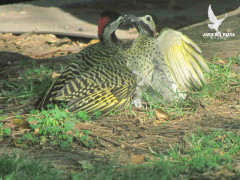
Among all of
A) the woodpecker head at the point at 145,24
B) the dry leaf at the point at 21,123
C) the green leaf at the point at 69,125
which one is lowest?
the dry leaf at the point at 21,123

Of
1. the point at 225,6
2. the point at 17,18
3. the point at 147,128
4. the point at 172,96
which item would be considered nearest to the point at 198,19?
the point at 225,6

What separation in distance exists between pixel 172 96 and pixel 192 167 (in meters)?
2.13

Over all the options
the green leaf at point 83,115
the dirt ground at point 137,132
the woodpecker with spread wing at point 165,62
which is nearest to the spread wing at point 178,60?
the woodpecker with spread wing at point 165,62

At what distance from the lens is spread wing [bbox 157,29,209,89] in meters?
6.67

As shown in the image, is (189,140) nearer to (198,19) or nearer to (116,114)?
(116,114)

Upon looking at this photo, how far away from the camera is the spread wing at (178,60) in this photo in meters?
6.67

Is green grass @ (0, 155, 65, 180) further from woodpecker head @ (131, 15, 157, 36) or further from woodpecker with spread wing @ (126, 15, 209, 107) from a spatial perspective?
woodpecker head @ (131, 15, 157, 36)

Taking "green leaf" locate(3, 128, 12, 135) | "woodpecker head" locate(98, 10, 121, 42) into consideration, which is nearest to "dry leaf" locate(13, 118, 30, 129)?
"green leaf" locate(3, 128, 12, 135)

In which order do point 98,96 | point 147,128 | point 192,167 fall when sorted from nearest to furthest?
point 192,167 < point 147,128 < point 98,96

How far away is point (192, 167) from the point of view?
4320 mm

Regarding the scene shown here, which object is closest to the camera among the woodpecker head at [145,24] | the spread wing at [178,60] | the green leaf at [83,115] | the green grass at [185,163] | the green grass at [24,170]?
the green grass at [24,170]

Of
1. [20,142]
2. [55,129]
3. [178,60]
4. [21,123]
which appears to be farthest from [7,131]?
[178,60]

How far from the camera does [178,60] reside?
6715mm

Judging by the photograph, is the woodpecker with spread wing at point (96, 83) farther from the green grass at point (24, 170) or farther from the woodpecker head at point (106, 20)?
the green grass at point (24, 170)
